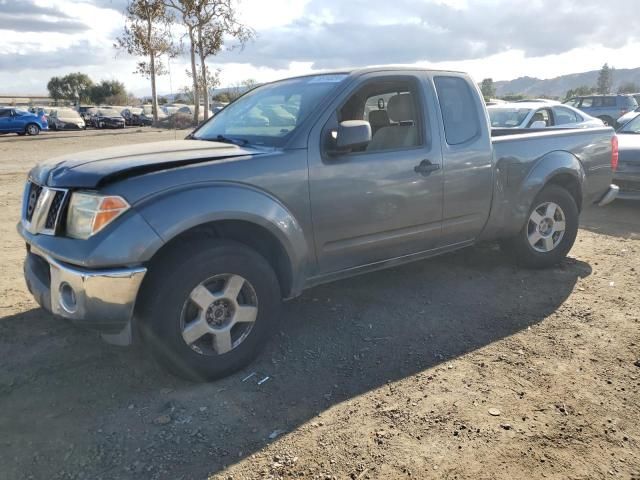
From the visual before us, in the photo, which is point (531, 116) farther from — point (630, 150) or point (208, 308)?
point (208, 308)

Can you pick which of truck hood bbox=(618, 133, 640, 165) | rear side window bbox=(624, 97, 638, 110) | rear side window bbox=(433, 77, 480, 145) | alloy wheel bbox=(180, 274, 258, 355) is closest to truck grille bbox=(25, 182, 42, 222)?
alloy wheel bbox=(180, 274, 258, 355)

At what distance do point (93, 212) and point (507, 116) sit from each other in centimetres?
983

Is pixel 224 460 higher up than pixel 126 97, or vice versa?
pixel 126 97

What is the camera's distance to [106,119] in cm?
3762

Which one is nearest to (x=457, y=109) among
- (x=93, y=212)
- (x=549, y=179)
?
(x=549, y=179)

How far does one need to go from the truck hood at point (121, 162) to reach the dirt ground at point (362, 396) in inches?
48.3

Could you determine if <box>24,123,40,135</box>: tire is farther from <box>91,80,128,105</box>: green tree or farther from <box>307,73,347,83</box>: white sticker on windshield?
<box>91,80,128,105</box>: green tree

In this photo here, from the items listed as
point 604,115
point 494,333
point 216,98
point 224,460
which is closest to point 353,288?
point 494,333

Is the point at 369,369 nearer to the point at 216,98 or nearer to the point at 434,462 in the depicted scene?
the point at 434,462

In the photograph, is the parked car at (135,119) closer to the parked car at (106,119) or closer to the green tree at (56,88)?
the parked car at (106,119)

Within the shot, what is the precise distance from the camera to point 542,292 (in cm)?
469

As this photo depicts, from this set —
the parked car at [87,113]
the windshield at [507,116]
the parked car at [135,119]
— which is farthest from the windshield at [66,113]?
the windshield at [507,116]

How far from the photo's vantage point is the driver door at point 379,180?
3520mm

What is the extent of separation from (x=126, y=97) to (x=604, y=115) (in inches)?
2360
